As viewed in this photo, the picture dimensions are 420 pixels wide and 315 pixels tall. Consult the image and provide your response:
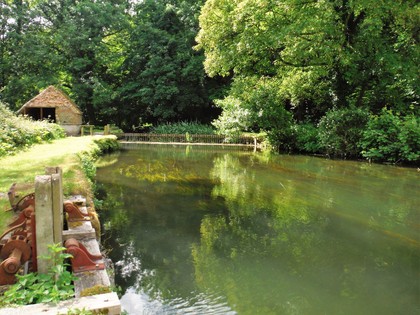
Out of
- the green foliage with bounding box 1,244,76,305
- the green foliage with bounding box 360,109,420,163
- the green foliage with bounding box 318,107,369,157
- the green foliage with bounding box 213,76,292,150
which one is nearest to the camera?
the green foliage with bounding box 1,244,76,305

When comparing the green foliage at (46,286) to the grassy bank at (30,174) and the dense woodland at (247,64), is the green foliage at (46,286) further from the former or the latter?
the dense woodland at (247,64)

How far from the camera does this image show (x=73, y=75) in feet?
108

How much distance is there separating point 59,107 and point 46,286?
2735 cm

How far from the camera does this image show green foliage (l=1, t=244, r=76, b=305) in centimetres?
297

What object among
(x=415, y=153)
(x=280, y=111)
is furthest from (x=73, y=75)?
(x=415, y=153)

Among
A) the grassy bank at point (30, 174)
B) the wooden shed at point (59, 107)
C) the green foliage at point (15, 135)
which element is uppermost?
the wooden shed at point (59, 107)

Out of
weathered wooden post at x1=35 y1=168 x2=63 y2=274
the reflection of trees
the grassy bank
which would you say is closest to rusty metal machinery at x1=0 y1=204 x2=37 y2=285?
weathered wooden post at x1=35 y1=168 x2=63 y2=274

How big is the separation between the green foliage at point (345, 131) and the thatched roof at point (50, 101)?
1953cm

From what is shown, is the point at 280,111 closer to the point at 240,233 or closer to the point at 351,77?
the point at 351,77

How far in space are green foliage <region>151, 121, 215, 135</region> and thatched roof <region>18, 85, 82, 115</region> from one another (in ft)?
24.2

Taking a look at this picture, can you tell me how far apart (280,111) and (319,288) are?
1797 centimetres

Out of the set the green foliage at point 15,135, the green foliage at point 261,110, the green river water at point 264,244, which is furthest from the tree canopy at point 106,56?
the green river water at point 264,244

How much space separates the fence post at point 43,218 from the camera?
3.22m

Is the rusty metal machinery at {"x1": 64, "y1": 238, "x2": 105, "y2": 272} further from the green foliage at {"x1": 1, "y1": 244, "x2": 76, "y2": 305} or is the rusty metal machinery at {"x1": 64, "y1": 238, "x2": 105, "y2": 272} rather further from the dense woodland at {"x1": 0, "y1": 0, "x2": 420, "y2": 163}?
the dense woodland at {"x1": 0, "y1": 0, "x2": 420, "y2": 163}
